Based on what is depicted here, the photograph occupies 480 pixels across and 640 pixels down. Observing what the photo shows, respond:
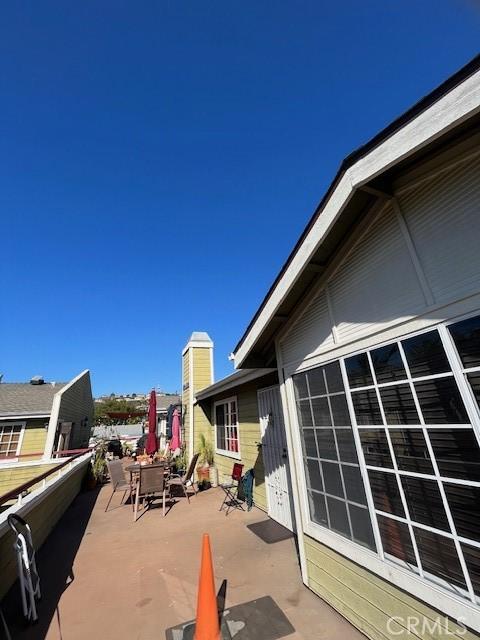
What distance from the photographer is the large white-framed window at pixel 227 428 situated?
24.0 feet

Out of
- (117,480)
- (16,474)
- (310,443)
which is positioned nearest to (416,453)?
(310,443)

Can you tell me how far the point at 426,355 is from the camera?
206 centimetres

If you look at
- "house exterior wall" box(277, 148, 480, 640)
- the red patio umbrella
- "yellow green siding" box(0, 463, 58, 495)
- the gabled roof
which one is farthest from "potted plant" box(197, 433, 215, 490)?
the gabled roof

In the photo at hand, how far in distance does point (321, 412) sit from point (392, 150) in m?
2.52

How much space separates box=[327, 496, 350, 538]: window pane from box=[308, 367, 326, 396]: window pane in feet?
3.53

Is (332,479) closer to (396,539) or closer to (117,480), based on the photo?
(396,539)

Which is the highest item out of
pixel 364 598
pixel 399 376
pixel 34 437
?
Answer: pixel 399 376

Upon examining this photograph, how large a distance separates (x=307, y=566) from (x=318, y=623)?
0.58 metres

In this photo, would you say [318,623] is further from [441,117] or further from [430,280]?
[441,117]

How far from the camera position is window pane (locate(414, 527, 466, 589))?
1805 millimetres

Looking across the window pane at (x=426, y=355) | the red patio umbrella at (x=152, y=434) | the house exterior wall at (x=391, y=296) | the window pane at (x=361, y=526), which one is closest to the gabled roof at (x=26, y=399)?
the red patio umbrella at (x=152, y=434)

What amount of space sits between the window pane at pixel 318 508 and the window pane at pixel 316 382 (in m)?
1.11

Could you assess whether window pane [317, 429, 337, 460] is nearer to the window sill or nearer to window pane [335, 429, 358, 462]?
window pane [335, 429, 358, 462]

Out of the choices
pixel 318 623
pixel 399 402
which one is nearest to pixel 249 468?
pixel 318 623
